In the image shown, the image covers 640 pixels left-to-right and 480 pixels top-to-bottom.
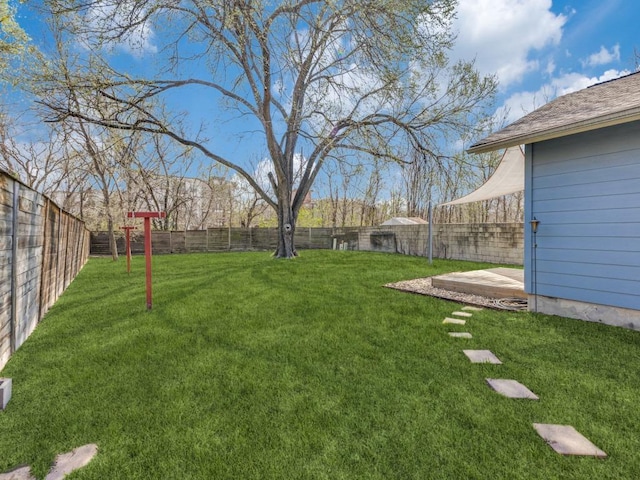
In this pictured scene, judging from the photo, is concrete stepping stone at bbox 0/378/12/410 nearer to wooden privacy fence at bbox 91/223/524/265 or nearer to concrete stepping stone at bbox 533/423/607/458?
concrete stepping stone at bbox 533/423/607/458

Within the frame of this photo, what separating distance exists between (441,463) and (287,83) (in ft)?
25.1

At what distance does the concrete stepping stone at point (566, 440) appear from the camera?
5.15 feet

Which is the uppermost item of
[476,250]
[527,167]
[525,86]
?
[525,86]

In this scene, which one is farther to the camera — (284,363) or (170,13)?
(170,13)

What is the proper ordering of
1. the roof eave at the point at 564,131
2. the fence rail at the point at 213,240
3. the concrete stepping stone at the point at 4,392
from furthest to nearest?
the fence rail at the point at 213,240, the roof eave at the point at 564,131, the concrete stepping stone at the point at 4,392

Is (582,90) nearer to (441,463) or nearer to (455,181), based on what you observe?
(455,181)

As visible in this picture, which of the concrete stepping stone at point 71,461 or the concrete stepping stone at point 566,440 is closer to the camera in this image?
the concrete stepping stone at point 71,461

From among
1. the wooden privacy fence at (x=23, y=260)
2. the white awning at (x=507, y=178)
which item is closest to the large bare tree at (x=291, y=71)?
the white awning at (x=507, y=178)

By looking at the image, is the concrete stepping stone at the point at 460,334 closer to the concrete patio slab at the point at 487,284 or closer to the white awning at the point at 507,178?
the concrete patio slab at the point at 487,284

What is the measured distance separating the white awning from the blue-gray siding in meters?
2.16

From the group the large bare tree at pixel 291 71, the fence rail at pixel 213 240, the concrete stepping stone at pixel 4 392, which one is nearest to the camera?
the concrete stepping stone at pixel 4 392

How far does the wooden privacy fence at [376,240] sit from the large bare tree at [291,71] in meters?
3.19

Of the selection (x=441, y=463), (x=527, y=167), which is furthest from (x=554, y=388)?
(x=527, y=167)

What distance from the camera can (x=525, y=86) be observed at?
12.5 m
